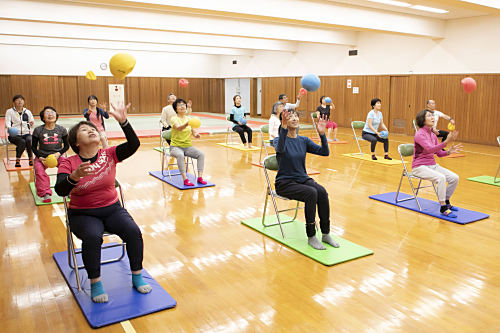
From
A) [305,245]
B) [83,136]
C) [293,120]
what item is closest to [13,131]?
[83,136]

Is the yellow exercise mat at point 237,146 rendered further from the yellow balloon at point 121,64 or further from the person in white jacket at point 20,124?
the yellow balloon at point 121,64

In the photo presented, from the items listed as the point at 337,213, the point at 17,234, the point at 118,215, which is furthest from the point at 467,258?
the point at 17,234

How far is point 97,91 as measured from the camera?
2162 cm

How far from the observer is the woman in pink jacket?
5141 millimetres

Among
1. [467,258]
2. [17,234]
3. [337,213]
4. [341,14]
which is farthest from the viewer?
[341,14]

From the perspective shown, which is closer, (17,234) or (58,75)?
(17,234)

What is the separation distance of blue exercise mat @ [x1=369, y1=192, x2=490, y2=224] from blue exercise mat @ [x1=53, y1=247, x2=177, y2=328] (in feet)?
11.6

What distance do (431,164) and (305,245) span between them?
2.23 m

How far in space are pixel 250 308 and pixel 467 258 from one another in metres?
2.24

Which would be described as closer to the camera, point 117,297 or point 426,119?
point 117,297

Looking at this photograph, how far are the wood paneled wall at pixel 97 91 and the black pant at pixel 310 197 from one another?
19209mm

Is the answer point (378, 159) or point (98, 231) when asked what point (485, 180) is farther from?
point (98, 231)

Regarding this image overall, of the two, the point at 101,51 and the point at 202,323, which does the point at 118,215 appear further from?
the point at 101,51

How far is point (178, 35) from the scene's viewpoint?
15789 mm
